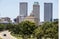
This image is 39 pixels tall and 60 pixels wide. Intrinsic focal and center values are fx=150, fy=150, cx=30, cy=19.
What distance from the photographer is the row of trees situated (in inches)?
72.3

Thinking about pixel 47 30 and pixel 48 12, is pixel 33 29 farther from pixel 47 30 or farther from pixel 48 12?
pixel 48 12

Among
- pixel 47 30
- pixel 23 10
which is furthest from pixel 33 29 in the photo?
pixel 23 10

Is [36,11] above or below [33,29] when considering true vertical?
above

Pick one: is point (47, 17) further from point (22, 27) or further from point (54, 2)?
point (22, 27)

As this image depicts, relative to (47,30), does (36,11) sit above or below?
above

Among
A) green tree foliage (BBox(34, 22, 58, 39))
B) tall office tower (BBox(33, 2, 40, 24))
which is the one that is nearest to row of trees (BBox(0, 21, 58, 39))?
green tree foliage (BBox(34, 22, 58, 39))

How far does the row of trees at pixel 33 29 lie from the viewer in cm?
184

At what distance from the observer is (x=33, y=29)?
1.88 metres

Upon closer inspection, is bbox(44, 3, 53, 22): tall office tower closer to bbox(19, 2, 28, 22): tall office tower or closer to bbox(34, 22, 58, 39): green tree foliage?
bbox(34, 22, 58, 39): green tree foliage

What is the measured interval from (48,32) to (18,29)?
0.38 metres

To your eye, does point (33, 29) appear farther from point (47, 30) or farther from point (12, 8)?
point (12, 8)

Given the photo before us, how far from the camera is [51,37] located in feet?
5.98

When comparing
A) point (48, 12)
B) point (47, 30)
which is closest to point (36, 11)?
point (48, 12)

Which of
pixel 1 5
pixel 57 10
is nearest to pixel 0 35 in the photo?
pixel 1 5
